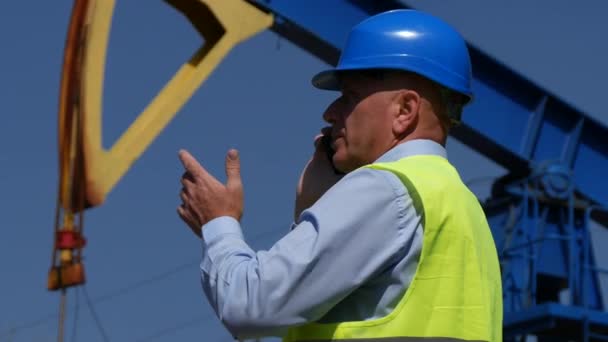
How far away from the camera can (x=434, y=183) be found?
3268 millimetres

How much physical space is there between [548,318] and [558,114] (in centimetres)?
221

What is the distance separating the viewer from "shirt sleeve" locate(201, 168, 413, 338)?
3.10 metres

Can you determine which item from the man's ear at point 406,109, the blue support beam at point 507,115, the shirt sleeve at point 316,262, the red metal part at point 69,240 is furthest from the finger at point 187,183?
the blue support beam at point 507,115

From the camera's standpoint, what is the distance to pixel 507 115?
15516mm

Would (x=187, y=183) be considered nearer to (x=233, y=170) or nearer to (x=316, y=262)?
(x=233, y=170)

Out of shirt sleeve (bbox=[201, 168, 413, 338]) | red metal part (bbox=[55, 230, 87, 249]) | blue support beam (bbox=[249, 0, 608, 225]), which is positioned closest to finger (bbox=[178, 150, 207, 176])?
shirt sleeve (bbox=[201, 168, 413, 338])

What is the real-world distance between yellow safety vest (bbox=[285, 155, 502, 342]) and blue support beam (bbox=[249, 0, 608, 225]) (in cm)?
1121

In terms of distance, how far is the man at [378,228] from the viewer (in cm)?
312

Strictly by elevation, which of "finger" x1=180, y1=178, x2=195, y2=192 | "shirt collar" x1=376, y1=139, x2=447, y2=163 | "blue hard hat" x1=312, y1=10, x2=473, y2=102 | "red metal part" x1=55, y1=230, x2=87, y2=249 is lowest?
"finger" x1=180, y1=178, x2=195, y2=192

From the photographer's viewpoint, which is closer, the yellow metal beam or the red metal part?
the red metal part

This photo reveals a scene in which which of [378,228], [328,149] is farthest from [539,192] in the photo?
[378,228]

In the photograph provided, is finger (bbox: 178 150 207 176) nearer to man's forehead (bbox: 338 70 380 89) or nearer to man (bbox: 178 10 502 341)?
man (bbox: 178 10 502 341)

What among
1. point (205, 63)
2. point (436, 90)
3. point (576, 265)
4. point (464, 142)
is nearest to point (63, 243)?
point (205, 63)

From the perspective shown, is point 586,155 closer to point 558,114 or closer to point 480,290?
point 558,114
